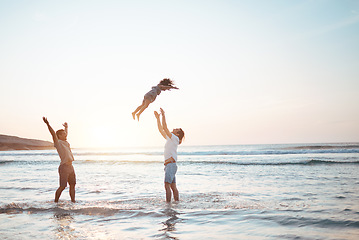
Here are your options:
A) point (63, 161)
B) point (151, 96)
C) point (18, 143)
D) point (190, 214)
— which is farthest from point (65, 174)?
point (18, 143)

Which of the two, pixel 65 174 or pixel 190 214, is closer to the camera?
pixel 190 214

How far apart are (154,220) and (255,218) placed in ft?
6.64

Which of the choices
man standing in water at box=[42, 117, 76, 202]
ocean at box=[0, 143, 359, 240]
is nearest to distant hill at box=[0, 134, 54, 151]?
ocean at box=[0, 143, 359, 240]

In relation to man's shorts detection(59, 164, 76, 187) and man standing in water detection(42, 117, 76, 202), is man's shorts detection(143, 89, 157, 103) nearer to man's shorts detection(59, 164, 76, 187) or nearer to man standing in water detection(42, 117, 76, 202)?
man standing in water detection(42, 117, 76, 202)

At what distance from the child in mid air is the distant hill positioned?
271ft

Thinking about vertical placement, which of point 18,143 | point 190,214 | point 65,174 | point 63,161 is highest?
point 63,161

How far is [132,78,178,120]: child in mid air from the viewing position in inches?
286

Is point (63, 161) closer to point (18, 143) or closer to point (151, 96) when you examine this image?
point (151, 96)

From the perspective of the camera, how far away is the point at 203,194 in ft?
29.8

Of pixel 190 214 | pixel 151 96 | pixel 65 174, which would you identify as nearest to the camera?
pixel 190 214

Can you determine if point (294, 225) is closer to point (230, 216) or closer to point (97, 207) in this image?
point (230, 216)

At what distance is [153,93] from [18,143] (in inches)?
3495

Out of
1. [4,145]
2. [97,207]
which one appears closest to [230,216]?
[97,207]

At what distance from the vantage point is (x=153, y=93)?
737cm
